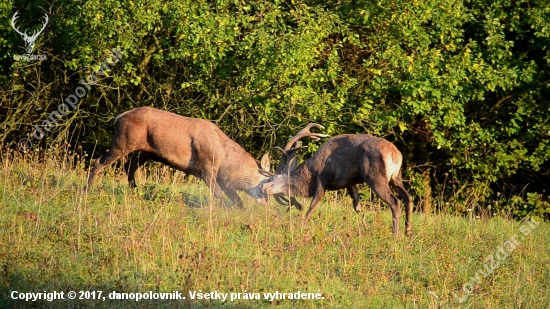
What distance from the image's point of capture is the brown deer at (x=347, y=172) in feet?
34.3

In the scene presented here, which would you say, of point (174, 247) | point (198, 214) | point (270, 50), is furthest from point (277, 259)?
point (270, 50)

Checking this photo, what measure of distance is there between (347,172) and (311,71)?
15.3 feet

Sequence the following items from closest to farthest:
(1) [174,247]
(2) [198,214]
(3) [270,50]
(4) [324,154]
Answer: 1. (1) [174,247]
2. (2) [198,214]
3. (4) [324,154]
4. (3) [270,50]

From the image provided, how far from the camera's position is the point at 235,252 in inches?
341

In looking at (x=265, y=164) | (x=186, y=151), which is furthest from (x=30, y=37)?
(x=265, y=164)

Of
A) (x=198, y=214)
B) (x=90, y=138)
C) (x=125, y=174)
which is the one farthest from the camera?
(x=90, y=138)

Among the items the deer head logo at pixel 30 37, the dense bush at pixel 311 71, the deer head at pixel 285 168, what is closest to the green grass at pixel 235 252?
the deer head at pixel 285 168

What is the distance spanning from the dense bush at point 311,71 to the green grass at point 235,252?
3.55 metres

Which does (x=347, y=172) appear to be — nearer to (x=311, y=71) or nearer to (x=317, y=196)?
(x=317, y=196)

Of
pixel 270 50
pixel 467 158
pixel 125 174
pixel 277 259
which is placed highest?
pixel 270 50

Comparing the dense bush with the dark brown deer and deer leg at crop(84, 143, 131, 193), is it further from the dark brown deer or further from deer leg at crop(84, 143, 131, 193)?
deer leg at crop(84, 143, 131, 193)

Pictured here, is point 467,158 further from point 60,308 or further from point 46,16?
point 60,308

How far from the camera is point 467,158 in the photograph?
56.6 ft

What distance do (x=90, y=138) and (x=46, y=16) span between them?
2.87 metres
